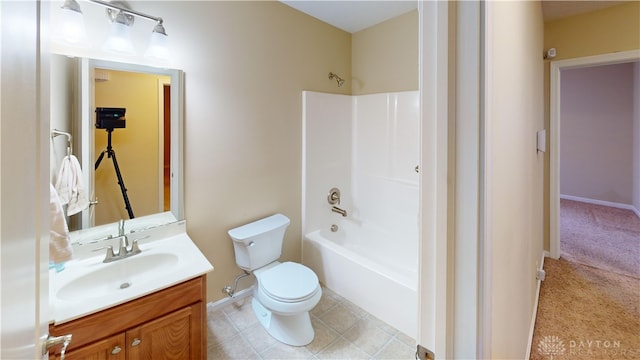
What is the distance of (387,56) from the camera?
8.79 ft

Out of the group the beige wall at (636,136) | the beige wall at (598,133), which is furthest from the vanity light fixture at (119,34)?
the beige wall at (598,133)

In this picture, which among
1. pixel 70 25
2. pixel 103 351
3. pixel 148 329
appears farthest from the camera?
pixel 70 25

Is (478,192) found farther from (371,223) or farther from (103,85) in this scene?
(371,223)

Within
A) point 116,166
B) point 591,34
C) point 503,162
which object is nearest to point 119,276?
point 116,166

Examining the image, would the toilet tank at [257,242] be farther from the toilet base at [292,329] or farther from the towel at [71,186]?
the towel at [71,186]

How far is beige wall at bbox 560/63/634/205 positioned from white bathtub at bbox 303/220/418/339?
4633mm

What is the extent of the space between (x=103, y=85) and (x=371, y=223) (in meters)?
2.40

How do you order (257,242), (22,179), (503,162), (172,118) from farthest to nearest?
(257,242), (172,118), (503,162), (22,179)

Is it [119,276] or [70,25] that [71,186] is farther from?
[70,25]

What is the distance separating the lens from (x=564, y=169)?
17.3 feet

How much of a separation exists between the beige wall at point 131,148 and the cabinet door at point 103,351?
0.72m

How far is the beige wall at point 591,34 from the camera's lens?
2432 mm

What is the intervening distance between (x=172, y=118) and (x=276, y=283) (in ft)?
4.21

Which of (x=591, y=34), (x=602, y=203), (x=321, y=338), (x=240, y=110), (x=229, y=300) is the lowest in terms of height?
(x=321, y=338)
